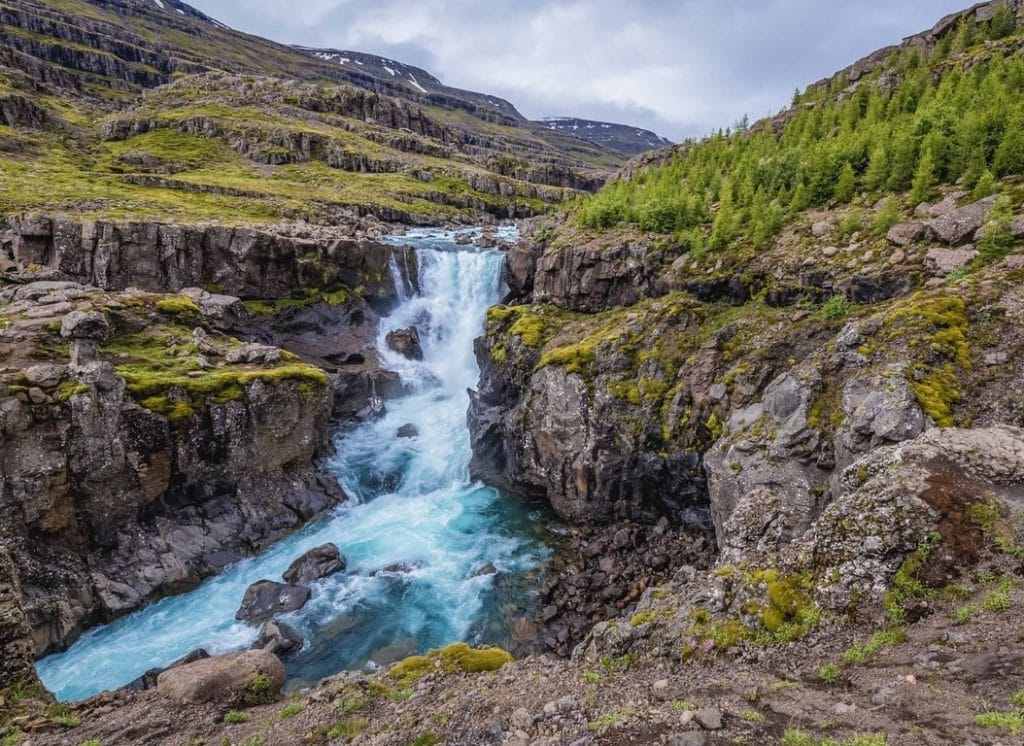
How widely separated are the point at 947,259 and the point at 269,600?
3476 cm

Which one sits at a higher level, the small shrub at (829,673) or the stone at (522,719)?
the small shrub at (829,673)

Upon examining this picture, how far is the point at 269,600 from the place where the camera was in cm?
2456

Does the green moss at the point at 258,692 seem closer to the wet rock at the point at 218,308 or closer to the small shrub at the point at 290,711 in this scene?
the small shrub at the point at 290,711

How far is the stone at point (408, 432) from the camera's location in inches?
1633

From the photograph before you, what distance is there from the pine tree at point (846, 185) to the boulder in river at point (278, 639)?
37.6 meters

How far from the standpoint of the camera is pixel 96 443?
24.4 meters

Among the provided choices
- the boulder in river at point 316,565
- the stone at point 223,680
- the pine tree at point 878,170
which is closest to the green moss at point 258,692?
the stone at point 223,680

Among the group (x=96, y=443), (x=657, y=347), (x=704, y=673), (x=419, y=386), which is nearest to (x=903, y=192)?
(x=657, y=347)

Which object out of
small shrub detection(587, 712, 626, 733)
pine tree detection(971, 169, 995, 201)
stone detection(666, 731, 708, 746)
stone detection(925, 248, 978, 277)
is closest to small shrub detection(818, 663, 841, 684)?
stone detection(666, 731, 708, 746)

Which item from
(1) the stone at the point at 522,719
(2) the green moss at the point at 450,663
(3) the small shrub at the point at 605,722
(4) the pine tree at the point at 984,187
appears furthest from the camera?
(4) the pine tree at the point at 984,187

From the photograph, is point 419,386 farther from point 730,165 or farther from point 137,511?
point 730,165

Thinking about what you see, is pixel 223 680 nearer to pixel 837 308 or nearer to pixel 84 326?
pixel 84 326

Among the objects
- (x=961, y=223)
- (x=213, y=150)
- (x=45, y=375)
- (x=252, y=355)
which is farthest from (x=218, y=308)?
(x=213, y=150)

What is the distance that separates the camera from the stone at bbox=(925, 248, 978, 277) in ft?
68.6
